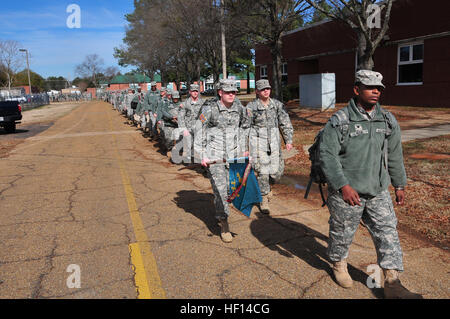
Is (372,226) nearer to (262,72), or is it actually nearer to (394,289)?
(394,289)

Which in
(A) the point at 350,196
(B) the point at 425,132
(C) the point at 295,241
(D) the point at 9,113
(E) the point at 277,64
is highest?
(E) the point at 277,64

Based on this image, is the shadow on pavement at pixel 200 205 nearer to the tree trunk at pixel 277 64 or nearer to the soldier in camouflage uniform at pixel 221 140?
the soldier in camouflage uniform at pixel 221 140

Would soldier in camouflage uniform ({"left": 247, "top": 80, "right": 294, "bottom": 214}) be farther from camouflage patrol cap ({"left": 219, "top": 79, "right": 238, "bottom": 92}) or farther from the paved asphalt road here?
camouflage patrol cap ({"left": 219, "top": 79, "right": 238, "bottom": 92})

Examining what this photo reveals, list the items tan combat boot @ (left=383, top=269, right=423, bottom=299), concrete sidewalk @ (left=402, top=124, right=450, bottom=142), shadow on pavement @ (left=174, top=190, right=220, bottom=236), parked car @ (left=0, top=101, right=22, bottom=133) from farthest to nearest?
parked car @ (left=0, top=101, right=22, bottom=133) → concrete sidewalk @ (left=402, top=124, right=450, bottom=142) → shadow on pavement @ (left=174, top=190, right=220, bottom=236) → tan combat boot @ (left=383, top=269, right=423, bottom=299)

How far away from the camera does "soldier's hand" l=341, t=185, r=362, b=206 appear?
3.11 m

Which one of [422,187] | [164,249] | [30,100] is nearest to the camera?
[164,249]

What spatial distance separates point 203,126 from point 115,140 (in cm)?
1072

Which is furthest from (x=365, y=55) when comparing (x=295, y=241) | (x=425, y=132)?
(x=295, y=241)

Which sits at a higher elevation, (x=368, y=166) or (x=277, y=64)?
(x=277, y=64)

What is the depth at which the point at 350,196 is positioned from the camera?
3.11 meters

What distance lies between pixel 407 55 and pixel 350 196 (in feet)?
56.2

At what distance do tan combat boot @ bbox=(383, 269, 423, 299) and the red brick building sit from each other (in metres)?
15.4

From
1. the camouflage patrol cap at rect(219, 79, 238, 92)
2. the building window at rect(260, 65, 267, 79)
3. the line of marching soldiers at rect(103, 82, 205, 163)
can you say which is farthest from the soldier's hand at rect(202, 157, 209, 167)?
the building window at rect(260, 65, 267, 79)
